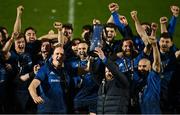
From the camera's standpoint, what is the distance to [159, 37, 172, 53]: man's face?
885 centimetres

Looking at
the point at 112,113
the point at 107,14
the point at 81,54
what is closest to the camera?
the point at 112,113

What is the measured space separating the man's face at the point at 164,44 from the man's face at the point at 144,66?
0.41 metres

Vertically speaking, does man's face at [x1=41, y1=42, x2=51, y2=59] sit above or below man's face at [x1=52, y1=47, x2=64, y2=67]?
above

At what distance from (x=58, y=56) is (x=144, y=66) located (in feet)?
4.87

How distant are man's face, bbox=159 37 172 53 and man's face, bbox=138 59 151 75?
41 cm

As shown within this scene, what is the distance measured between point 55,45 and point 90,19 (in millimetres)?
2806

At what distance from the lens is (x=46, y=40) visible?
9.34 meters

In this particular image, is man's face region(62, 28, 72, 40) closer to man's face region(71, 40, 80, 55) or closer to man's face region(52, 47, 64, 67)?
man's face region(71, 40, 80, 55)

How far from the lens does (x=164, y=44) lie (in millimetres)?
8852

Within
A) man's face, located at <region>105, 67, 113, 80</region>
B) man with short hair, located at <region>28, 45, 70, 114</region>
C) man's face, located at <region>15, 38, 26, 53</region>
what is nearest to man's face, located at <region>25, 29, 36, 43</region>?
man's face, located at <region>15, 38, 26, 53</region>

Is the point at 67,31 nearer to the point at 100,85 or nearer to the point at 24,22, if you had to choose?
the point at 100,85

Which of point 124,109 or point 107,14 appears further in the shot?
point 107,14

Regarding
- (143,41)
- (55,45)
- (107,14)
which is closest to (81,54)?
(55,45)

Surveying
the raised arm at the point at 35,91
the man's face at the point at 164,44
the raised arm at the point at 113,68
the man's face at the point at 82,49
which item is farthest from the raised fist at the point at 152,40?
the raised arm at the point at 35,91
